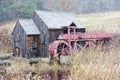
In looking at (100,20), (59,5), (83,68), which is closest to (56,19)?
(83,68)

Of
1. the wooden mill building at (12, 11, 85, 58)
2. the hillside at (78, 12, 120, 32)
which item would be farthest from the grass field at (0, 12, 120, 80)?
the hillside at (78, 12, 120, 32)

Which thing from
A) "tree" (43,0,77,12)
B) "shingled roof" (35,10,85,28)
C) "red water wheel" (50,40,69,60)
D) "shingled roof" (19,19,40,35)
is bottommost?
"red water wheel" (50,40,69,60)

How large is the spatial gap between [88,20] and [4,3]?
14474 millimetres

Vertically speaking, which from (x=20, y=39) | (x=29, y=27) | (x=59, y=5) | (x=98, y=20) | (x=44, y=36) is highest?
(x=59, y=5)

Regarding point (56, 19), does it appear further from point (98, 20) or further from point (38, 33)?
point (98, 20)

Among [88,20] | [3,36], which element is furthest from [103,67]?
[88,20]

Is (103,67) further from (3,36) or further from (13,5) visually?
(13,5)

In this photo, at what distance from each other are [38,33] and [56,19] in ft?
7.67

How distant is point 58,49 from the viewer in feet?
111

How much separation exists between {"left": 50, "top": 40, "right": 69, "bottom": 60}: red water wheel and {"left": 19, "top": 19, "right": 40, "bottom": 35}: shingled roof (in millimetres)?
2661

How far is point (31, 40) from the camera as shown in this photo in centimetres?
3341

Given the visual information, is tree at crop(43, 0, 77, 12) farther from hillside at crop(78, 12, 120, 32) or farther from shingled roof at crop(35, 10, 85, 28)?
shingled roof at crop(35, 10, 85, 28)

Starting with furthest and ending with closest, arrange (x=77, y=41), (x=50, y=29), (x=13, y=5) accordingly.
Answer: (x=13, y=5)
(x=77, y=41)
(x=50, y=29)

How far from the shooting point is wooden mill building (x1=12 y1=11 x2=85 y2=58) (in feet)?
108
